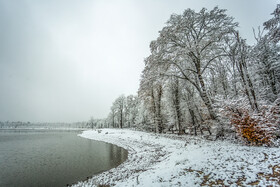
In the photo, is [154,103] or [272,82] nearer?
[272,82]

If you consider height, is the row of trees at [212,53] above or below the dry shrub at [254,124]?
above

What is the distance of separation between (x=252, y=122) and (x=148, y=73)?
25.2ft

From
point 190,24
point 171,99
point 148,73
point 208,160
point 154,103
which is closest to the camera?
point 208,160

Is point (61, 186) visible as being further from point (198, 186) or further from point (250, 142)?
point (250, 142)

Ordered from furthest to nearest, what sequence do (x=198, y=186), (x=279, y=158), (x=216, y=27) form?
(x=216, y=27) → (x=279, y=158) → (x=198, y=186)

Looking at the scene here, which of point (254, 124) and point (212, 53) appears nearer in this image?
point (254, 124)

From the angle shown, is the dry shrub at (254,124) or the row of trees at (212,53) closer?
the dry shrub at (254,124)

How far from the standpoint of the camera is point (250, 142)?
293 inches

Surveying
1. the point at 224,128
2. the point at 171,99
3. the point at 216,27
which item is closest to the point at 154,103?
the point at 171,99

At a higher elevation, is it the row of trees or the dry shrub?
the row of trees

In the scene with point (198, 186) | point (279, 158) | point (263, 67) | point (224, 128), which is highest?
point (263, 67)

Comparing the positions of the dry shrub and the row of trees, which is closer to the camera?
the dry shrub

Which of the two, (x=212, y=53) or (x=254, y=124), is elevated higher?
(x=212, y=53)

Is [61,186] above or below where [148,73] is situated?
below
